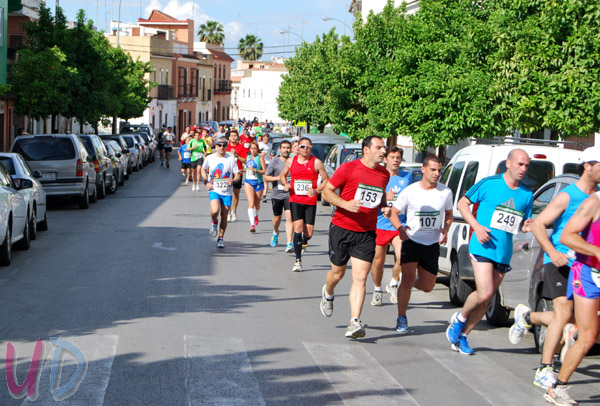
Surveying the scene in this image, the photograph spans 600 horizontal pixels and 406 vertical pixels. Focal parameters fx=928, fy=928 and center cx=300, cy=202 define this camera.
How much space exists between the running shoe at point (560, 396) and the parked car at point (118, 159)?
24.2m

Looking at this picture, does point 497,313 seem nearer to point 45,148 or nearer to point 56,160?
point 56,160

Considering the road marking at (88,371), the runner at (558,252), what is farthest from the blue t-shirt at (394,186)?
the road marking at (88,371)

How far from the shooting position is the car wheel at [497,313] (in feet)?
33.5

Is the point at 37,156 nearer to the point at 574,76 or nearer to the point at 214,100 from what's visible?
the point at 574,76

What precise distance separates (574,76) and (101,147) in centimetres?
1602

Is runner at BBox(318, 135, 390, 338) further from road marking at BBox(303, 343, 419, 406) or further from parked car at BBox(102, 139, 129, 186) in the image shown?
parked car at BBox(102, 139, 129, 186)

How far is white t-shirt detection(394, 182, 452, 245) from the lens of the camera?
31.1 feet

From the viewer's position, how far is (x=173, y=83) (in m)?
97.4

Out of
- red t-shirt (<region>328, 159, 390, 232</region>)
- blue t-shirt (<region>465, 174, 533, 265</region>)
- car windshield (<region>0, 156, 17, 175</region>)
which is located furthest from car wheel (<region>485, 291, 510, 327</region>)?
car windshield (<region>0, 156, 17, 175</region>)

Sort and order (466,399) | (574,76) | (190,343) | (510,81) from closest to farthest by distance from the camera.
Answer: (466,399) < (190,343) < (574,76) < (510,81)

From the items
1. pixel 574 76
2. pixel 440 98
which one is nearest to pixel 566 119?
pixel 574 76

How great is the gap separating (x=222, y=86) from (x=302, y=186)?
109309mm

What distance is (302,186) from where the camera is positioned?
1422 centimetres

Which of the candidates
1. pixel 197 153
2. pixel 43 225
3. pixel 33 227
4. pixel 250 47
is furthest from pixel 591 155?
pixel 250 47
